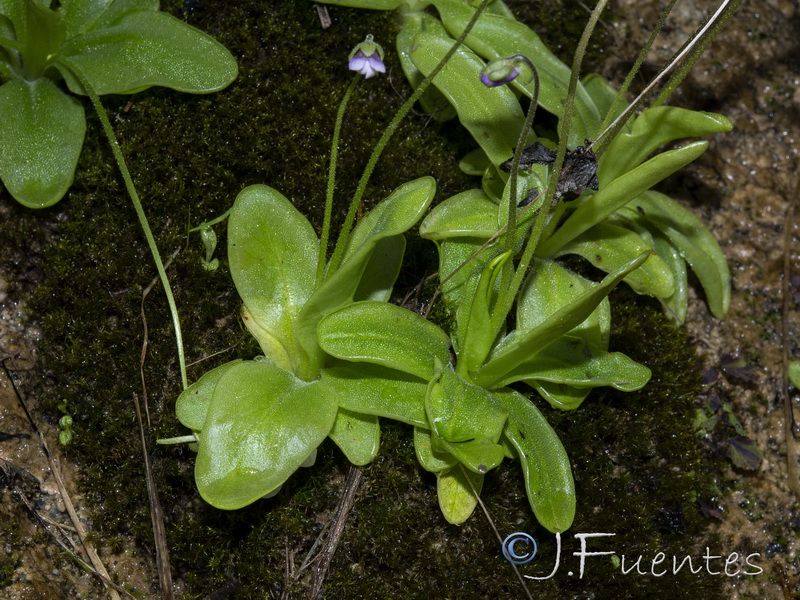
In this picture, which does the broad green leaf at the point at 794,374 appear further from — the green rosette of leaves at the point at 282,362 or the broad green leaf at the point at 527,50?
the green rosette of leaves at the point at 282,362

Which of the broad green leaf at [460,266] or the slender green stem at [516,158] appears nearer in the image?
the slender green stem at [516,158]

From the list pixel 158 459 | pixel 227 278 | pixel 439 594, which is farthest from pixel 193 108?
pixel 439 594

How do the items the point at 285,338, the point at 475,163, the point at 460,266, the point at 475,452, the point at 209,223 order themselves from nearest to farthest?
the point at 475,452, the point at 285,338, the point at 460,266, the point at 209,223, the point at 475,163

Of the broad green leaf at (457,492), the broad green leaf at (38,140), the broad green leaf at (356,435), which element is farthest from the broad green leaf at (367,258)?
the broad green leaf at (38,140)

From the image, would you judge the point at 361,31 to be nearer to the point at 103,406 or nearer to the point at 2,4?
the point at 2,4

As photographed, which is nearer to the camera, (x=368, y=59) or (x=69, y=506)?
(x=368, y=59)

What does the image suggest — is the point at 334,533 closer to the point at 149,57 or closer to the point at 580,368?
the point at 580,368

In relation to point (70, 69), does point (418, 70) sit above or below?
above

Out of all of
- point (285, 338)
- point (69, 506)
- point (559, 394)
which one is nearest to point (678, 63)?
point (559, 394)
